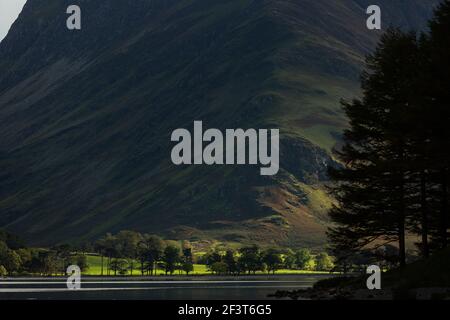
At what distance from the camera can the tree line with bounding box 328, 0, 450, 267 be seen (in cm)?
7906

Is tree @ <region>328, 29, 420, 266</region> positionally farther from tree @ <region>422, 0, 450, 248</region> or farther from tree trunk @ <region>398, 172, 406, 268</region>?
tree @ <region>422, 0, 450, 248</region>

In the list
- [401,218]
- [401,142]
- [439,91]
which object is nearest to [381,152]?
[401,142]

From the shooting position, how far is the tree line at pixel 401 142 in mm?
79062

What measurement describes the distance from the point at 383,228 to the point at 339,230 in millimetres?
5617

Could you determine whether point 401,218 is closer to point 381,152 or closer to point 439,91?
point 381,152

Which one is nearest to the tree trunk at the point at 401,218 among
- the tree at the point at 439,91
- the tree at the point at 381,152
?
the tree at the point at 381,152

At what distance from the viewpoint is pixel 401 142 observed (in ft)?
285
